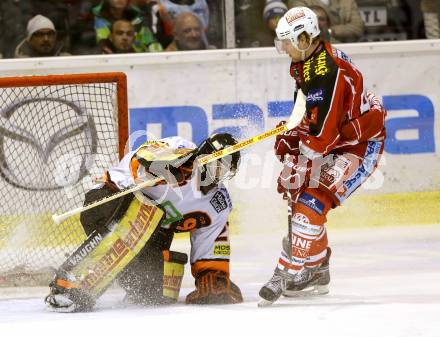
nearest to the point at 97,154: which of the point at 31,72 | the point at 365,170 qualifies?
the point at 31,72

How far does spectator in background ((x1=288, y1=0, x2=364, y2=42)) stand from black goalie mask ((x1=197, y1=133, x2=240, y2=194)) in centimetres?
273

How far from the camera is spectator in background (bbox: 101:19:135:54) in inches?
277

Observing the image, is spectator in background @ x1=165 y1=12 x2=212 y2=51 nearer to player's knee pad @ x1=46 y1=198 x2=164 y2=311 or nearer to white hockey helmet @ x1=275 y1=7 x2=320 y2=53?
white hockey helmet @ x1=275 y1=7 x2=320 y2=53

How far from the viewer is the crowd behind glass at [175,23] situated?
275 inches

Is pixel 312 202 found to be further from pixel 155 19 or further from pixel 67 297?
pixel 155 19

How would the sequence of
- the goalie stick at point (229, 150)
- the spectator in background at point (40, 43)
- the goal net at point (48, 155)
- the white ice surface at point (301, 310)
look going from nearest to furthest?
the white ice surface at point (301, 310), the goalie stick at point (229, 150), the goal net at point (48, 155), the spectator in background at point (40, 43)

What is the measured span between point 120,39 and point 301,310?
304 centimetres

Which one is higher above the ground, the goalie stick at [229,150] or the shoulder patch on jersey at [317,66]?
the shoulder patch on jersey at [317,66]

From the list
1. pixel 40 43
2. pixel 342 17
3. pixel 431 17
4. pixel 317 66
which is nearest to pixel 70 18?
pixel 40 43

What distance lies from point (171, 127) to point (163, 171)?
7.55 ft

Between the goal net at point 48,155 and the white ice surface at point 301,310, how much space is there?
0.37 meters

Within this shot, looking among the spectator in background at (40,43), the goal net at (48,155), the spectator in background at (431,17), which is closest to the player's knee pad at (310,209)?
the goal net at (48,155)

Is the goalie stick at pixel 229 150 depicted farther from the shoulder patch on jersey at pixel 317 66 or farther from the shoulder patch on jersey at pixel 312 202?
the shoulder patch on jersey at pixel 312 202

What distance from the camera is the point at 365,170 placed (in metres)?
4.96
